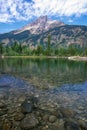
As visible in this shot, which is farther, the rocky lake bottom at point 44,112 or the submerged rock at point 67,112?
the submerged rock at point 67,112

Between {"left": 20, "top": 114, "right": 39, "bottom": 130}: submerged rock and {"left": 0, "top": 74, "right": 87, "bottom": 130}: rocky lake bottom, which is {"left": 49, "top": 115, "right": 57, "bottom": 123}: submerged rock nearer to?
{"left": 0, "top": 74, "right": 87, "bottom": 130}: rocky lake bottom

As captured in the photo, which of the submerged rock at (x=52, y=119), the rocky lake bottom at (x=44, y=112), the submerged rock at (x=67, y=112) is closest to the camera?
the rocky lake bottom at (x=44, y=112)

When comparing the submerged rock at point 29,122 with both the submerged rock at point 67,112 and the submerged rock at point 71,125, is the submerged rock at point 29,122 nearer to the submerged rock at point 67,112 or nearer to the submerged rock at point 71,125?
the submerged rock at point 71,125

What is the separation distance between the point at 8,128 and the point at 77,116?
22.2ft

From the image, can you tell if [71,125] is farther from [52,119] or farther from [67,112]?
[67,112]

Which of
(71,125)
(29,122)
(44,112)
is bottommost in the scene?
(71,125)

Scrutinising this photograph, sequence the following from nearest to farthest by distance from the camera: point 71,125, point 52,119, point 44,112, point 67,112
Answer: point 71,125 → point 52,119 → point 44,112 → point 67,112

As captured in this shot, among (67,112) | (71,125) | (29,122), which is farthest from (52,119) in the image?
(67,112)

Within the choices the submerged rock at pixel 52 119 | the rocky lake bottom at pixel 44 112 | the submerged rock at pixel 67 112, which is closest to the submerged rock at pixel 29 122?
the rocky lake bottom at pixel 44 112

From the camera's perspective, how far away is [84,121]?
15.9m

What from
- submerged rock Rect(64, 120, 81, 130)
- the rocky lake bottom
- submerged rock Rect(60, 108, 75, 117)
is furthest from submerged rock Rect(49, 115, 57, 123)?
submerged rock Rect(60, 108, 75, 117)

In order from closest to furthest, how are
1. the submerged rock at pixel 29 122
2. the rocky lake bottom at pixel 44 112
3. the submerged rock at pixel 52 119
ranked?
the submerged rock at pixel 29 122, the rocky lake bottom at pixel 44 112, the submerged rock at pixel 52 119

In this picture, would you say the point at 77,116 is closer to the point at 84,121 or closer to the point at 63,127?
the point at 84,121

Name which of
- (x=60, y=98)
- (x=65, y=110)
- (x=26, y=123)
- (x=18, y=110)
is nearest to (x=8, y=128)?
(x=26, y=123)
